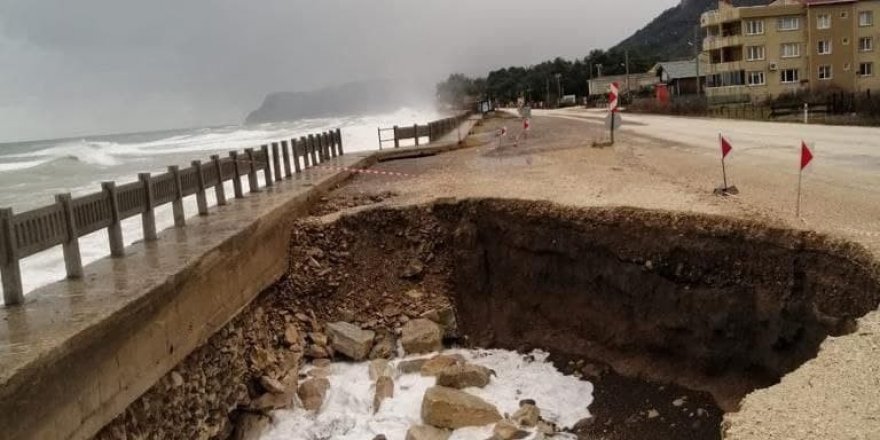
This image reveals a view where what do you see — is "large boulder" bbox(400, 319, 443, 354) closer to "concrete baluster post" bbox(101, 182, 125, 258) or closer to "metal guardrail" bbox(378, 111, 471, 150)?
"concrete baluster post" bbox(101, 182, 125, 258)

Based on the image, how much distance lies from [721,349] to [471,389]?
2.73 meters

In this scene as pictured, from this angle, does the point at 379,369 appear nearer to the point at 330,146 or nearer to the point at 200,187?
the point at 200,187

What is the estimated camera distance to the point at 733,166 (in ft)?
47.1

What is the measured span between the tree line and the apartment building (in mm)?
52074

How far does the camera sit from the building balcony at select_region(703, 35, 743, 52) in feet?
197

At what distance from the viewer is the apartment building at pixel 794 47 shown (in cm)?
5600

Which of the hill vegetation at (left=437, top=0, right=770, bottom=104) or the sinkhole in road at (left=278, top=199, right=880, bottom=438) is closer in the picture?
the sinkhole in road at (left=278, top=199, right=880, bottom=438)

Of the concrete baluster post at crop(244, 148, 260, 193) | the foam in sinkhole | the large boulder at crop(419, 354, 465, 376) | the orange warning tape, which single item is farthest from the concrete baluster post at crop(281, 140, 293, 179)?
the large boulder at crop(419, 354, 465, 376)

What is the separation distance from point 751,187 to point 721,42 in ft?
183

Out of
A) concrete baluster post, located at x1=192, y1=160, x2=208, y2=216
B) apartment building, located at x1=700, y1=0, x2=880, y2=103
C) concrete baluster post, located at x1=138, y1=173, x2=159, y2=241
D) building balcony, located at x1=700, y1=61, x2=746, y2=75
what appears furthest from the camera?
building balcony, located at x1=700, y1=61, x2=746, y2=75

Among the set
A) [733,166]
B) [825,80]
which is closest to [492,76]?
[825,80]

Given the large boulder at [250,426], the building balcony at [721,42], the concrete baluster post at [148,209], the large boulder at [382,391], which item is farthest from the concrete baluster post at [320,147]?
the building balcony at [721,42]

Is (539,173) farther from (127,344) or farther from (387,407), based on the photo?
(127,344)

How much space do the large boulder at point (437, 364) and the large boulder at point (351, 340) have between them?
90 cm
